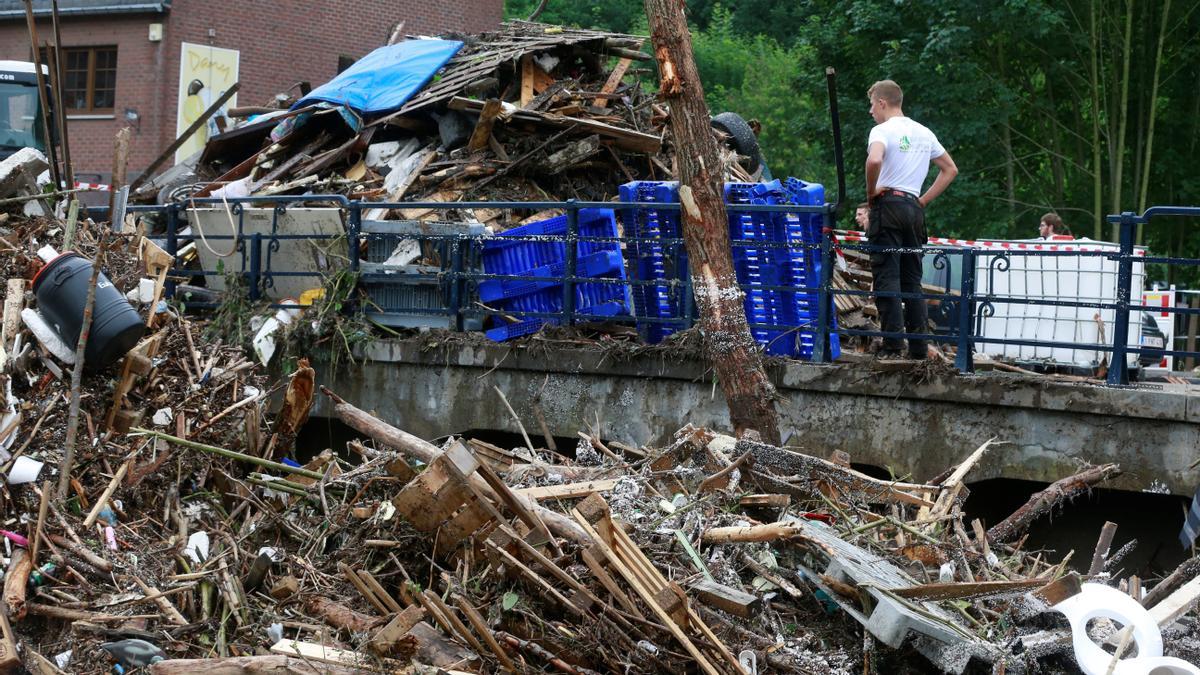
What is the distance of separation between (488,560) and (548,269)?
4.81 m

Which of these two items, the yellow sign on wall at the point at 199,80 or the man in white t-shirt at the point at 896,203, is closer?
the man in white t-shirt at the point at 896,203

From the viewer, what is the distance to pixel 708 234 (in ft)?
26.2

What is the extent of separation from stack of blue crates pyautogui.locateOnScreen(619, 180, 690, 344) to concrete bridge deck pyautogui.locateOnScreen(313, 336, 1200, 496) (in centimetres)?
78

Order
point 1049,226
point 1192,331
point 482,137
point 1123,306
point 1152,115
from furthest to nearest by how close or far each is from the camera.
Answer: point 1152,115 → point 1192,331 → point 1049,226 → point 482,137 → point 1123,306

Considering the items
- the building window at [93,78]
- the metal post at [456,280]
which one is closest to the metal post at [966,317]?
the metal post at [456,280]

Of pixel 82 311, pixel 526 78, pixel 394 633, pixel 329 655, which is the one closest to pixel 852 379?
pixel 394 633

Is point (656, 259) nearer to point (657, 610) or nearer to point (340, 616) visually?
point (340, 616)

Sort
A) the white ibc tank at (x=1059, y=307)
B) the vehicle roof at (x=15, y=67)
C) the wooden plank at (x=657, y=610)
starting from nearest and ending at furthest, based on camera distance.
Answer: the wooden plank at (x=657, y=610)
the white ibc tank at (x=1059, y=307)
the vehicle roof at (x=15, y=67)

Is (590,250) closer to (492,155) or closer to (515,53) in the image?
(492,155)

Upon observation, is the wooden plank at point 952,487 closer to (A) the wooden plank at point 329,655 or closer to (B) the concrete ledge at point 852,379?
(B) the concrete ledge at point 852,379

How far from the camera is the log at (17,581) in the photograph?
5.74 metres

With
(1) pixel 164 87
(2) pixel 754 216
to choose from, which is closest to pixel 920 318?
(2) pixel 754 216

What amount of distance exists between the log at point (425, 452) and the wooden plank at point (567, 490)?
0.11 metres

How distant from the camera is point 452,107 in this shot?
11852 millimetres
